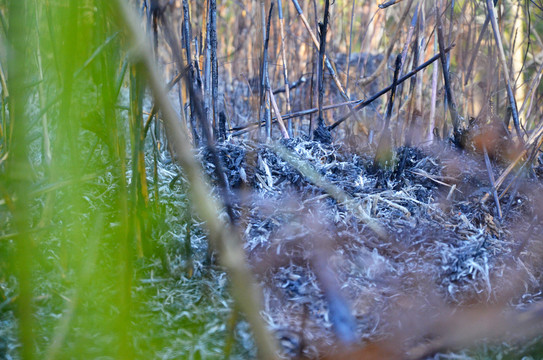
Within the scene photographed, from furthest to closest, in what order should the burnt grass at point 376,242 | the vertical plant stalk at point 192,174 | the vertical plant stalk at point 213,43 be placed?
the vertical plant stalk at point 213,43 < the burnt grass at point 376,242 < the vertical plant stalk at point 192,174

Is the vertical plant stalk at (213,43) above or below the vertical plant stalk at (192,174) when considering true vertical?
above

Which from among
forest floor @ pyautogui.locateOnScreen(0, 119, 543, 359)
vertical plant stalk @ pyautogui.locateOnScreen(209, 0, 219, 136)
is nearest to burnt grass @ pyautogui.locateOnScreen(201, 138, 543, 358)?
forest floor @ pyautogui.locateOnScreen(0, 119, 543, 359)

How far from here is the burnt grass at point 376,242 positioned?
746 mm

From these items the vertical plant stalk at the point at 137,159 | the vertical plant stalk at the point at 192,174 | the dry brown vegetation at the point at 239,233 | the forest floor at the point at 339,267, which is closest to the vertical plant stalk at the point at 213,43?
the dry brown vegetation at the point at 239,233

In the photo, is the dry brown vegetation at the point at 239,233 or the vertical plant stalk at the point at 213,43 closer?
the dry brown vegetation at the point at 239,233

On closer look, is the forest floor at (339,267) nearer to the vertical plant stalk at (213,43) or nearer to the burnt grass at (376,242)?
the burnt grass at (376,242)

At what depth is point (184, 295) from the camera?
82cm

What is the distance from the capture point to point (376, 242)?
0.91 m

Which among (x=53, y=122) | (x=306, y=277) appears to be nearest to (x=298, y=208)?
(x=306, y=277)

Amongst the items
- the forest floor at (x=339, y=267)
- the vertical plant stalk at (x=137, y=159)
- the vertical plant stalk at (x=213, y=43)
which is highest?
the vertical plant stalk at (x=213, y=43)

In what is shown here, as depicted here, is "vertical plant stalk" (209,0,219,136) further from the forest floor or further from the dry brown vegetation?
the forest floor

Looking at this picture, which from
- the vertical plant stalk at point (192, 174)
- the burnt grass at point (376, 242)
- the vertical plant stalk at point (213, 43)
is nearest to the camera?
the vertical plant stalk at point (192, 174)

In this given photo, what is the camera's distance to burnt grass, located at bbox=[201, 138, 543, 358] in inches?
29.4

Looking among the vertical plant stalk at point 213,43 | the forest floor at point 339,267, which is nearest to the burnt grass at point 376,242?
the forest floor at point 339,267
